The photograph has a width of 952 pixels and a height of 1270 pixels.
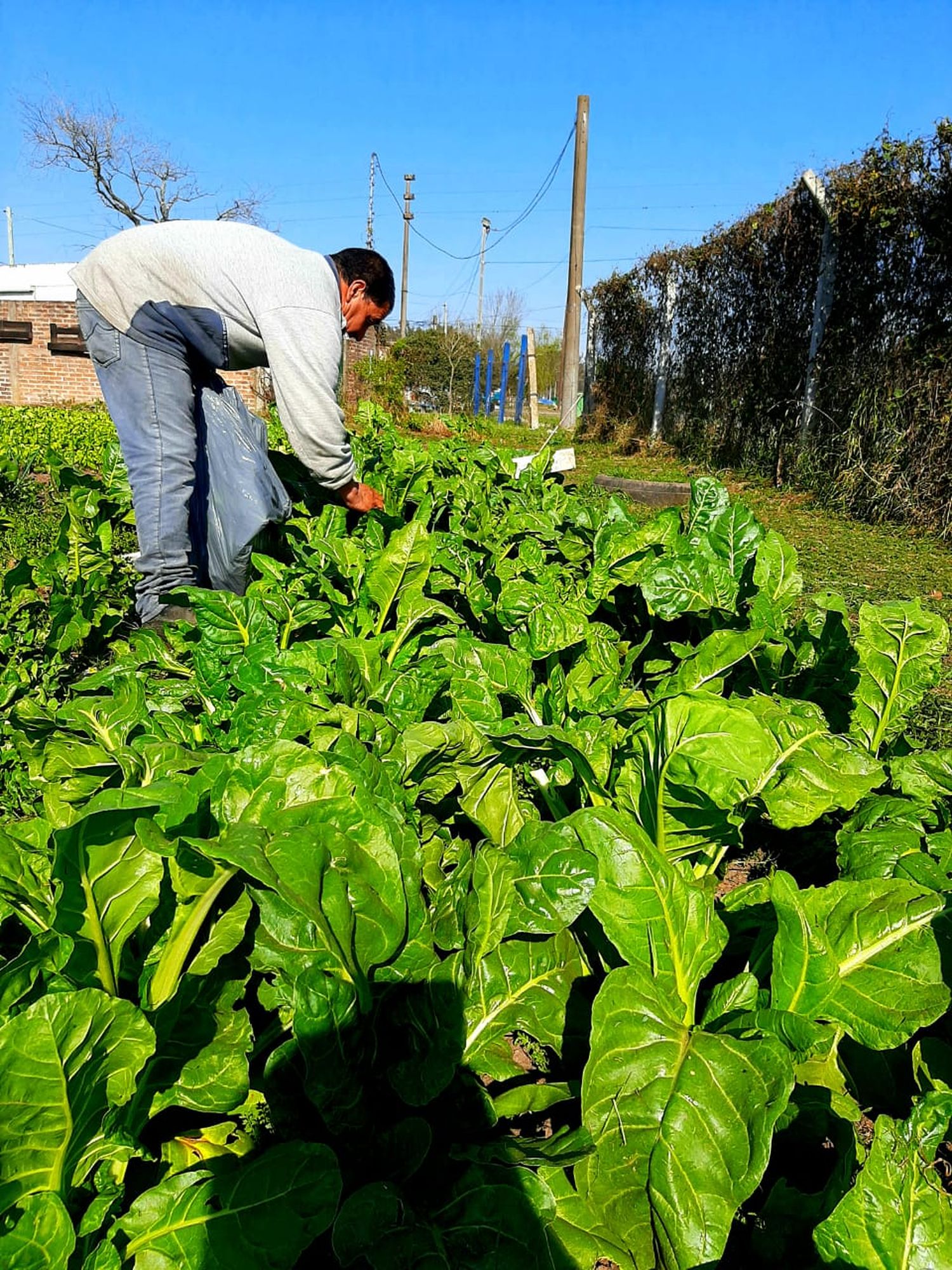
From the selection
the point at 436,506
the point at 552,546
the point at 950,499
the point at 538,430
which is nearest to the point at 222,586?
the point at 436,506

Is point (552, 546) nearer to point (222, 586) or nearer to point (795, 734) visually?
point (222, 586)

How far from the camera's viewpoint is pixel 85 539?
400 centimetres

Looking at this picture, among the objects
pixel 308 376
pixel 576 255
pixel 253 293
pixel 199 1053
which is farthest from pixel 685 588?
pixel 576 255

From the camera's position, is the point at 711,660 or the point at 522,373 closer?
the point at 711,660

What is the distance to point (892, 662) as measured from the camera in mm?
2414

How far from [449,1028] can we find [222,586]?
9.91 feet

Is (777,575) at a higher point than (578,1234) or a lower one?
higher

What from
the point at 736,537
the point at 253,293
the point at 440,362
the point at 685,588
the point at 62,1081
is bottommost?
the point at 62,1081

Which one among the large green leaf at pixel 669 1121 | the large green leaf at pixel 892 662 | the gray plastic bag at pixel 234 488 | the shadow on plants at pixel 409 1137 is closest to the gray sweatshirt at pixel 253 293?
the gray plastic bag at pixel 234 488

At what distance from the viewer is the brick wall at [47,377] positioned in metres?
21.8

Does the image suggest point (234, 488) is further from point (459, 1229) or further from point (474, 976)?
point (459, 1229)

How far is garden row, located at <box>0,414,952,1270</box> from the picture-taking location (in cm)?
123

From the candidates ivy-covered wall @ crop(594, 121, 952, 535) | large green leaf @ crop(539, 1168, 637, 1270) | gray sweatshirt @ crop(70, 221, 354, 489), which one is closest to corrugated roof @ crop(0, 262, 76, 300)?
ivy-covered wall @ crop(594, 121, 952, 535)

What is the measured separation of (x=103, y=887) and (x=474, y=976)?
636mm
